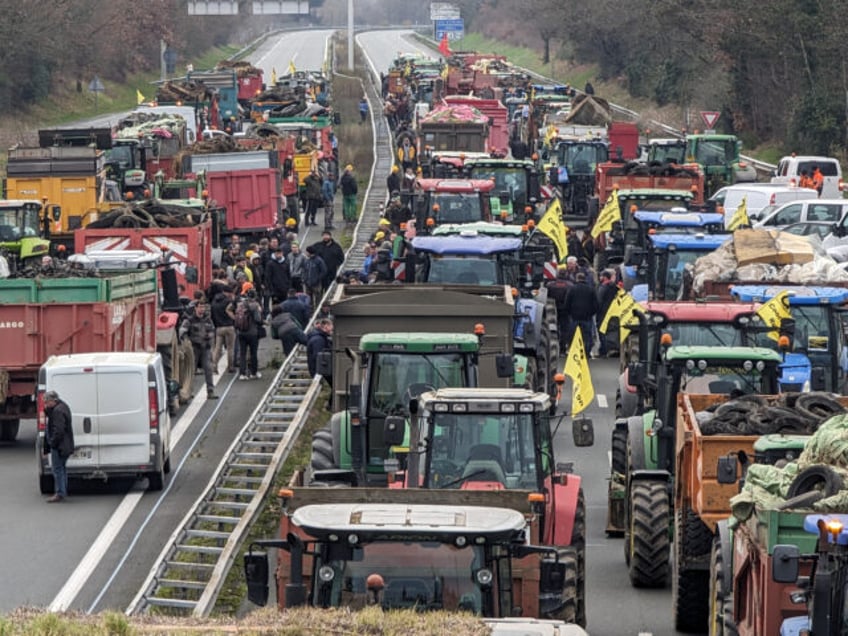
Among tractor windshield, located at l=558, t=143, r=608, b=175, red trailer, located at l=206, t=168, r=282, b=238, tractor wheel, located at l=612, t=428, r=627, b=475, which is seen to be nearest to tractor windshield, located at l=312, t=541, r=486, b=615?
tractor wheel, located at l=612, t=428, r=627, b=475

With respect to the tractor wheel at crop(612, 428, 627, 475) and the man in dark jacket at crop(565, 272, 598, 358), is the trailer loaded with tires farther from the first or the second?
the man in dark jacket at crop(565, 272, 598, 358)

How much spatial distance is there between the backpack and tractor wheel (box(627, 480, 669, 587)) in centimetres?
1317

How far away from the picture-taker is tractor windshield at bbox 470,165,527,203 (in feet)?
145

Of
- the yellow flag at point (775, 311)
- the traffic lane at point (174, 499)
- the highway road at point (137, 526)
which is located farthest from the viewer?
the yellow flag at point (775, 311)

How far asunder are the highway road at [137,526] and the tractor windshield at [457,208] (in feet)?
25.0

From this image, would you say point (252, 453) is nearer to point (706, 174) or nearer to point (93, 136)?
point (93, 136)

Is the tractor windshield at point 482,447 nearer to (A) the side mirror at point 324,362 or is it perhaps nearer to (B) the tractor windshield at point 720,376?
(B) the tractor windshield at point 720,376

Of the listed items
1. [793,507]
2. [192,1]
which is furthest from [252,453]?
[192,1]

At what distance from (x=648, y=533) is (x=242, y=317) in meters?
13.8

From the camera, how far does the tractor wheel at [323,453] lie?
19.6 metres

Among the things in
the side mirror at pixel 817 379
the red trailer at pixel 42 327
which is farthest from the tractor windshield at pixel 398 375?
the red trailer at pixel 42 327

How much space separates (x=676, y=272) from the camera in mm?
31594

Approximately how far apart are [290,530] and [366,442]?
5.96m

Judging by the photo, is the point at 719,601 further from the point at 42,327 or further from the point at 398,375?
the point at 42,327
